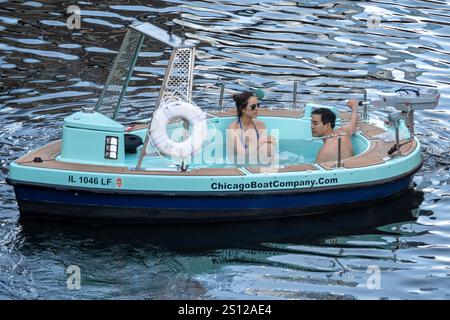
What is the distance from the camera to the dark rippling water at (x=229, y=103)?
39.8 ft

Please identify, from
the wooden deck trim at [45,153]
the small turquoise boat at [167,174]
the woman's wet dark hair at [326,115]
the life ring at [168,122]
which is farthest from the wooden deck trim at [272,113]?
the wooden deck trim at [45,153]

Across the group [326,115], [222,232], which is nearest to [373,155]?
[326,115]

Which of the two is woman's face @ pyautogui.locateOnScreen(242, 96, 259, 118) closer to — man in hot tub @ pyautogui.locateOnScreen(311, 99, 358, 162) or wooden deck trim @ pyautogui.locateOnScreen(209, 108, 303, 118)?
man in hot tub @ pyautogui.locateOnScreen(311, 99, 358, 162)

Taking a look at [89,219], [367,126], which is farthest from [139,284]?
[367,126]

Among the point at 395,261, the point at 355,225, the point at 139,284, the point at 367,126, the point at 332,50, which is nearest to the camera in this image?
the point at 139,284

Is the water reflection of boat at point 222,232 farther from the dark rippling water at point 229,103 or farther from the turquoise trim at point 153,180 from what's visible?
the turquoise trim at point 153,180

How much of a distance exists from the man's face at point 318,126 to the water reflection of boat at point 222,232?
1129mm

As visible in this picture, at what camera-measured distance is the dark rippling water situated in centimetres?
1212

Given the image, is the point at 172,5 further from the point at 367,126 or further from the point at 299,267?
the point at 299,267

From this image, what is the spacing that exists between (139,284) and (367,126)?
15.1ft

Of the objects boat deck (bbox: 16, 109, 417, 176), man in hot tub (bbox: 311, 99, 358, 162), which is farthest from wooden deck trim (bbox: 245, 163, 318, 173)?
man in hot tub (bbox: 311, 99, 358, 162)

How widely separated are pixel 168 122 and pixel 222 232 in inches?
57.8

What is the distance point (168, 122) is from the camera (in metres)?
13.0

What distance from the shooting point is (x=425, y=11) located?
23.0 meters
